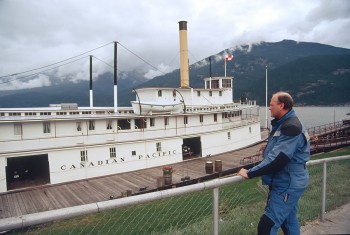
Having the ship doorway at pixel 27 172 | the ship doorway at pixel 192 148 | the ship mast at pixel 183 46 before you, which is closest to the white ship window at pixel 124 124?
the ship doorway at pixel 27 172

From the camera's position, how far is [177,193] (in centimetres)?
343

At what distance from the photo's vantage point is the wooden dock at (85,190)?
1570cm

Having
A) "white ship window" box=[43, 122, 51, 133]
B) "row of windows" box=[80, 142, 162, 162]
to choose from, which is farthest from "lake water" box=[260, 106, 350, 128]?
"white ship window" box=[43, 122, 51, 133]

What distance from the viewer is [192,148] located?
31.9 meters

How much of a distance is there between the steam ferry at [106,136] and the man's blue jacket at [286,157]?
19162mm

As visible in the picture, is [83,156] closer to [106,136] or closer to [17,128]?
[106,136]

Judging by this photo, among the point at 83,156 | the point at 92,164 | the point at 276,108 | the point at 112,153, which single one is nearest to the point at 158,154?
the point at 112,153

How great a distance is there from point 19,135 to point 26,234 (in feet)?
56.2

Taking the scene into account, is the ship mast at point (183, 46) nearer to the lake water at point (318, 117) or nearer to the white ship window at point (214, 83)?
the white ship window at point (214, 83)

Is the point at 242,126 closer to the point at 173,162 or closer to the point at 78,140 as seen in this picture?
the point at 173,162

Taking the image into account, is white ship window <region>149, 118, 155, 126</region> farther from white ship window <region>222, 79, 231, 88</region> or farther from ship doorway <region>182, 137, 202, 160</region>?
white ship window <region>222, 79, 231, 88</region>

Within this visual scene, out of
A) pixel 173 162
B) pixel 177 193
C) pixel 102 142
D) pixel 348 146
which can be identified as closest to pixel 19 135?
pixel 102 142

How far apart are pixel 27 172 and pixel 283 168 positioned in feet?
80.7

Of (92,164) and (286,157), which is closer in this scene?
(286,157)
